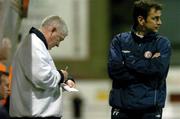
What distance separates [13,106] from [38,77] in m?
0.39

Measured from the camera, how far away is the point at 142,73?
7.29 meters

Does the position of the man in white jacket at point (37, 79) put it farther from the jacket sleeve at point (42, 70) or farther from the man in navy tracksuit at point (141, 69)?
the man in navy tracksuit at point (141, 69)

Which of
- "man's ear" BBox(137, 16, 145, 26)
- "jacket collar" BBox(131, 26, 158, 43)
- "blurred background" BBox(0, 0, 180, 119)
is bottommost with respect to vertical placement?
"blurred background" BBox(0, 0, 180, 119)

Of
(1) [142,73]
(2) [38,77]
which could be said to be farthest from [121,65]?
(2) [38,77]

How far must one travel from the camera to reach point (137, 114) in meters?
7.34

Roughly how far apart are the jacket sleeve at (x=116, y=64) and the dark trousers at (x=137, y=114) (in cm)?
26

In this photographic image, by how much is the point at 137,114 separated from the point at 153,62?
17.3 inches

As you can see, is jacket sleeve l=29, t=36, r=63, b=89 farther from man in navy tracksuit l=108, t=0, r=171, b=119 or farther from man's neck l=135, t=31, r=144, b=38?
man's neck l=135, t=31, r=144, b=38

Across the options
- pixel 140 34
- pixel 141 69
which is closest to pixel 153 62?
pixel 141 69

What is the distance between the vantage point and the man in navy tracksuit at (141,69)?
7289 mm

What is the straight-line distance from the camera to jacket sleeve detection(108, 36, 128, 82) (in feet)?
24.1

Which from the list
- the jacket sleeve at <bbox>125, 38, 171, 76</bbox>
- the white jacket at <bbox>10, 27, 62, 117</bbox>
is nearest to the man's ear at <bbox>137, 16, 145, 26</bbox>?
the jacket sleeve at <bbox>125, 38, 171, 76</bbox>

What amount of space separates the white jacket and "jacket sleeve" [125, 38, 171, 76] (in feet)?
2.03

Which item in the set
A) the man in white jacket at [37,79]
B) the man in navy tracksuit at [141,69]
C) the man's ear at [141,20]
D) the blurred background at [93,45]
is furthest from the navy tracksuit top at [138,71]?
the blurred background at [93,45]
